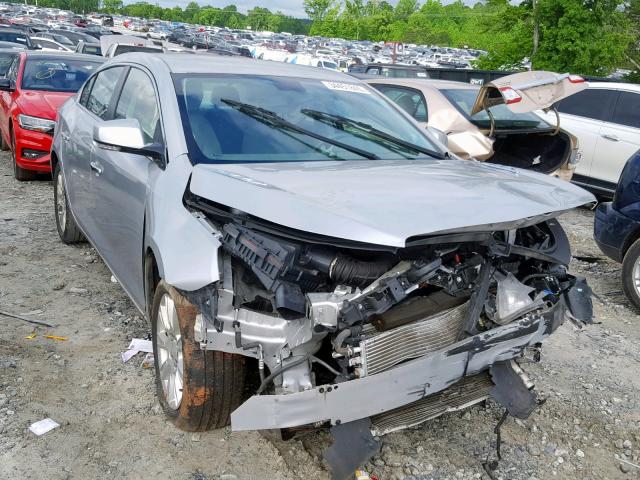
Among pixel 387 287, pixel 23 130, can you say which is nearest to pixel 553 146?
pixel 387 287

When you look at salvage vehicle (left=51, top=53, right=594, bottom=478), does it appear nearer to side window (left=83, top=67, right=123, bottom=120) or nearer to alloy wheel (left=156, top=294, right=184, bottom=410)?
alloy wheel (left=156, top=294, right=184, bottom=410)

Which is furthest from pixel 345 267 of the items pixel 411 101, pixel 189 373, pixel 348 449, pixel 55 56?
pixel 55 56

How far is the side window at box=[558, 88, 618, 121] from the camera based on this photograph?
8898mm

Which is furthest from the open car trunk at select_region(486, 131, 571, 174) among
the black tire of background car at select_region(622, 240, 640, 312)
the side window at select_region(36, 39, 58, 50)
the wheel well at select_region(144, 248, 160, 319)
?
the side window at select_region(36, 39, 58, 50)

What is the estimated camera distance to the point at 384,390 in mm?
2617

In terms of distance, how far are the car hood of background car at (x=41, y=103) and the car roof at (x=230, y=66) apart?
4.50 m

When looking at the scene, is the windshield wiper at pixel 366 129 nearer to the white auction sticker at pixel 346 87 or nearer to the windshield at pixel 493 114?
the white auction sticker at pixel 346 87

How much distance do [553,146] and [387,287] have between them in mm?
4914

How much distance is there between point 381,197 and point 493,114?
5455 millimetres

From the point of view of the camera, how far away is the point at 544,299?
10.2 ft

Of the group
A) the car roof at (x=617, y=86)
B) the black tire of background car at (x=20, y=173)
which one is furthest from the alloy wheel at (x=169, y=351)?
the car roof at (x=617, y=86)

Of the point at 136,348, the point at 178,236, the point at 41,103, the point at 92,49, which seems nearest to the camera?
the point at 178,236

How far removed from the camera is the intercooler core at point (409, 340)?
2617 millimetres

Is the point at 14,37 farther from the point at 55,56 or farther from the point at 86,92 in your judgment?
the point at 86,92
